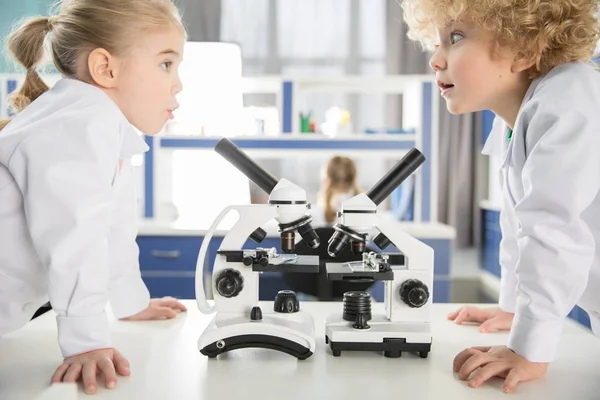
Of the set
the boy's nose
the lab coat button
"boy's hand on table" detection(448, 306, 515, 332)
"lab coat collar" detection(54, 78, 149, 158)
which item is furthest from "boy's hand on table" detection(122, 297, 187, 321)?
the boy's nose

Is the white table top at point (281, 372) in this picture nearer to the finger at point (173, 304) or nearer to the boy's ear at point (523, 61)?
the finger at point (173, 304)

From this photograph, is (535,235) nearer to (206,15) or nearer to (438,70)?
(438,70)

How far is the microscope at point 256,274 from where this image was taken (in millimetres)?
790

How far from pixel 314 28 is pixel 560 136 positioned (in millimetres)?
4302

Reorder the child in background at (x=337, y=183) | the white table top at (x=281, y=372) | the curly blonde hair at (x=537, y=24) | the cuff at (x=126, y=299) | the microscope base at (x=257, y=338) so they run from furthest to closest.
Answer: the child in background at (x=337, y=183)
the cuff at (x=126, y=299)
the curly blonde hair at (x=537, y=24)
the microscope base at (x=257, y=338)
the white table top at (x=281, y=372)

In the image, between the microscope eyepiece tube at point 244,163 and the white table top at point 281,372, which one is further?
the microscope eyepiece tube at point 244,163

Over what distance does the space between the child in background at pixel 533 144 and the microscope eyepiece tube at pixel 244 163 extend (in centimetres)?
34

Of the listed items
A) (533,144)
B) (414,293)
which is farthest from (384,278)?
(533,144)

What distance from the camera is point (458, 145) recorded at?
4906mm

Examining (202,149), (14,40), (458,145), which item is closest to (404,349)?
(14,40)

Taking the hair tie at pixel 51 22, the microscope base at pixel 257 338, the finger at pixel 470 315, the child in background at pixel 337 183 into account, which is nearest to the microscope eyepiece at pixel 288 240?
the microscope base at pixel 257 338

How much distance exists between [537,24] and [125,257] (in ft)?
2.58

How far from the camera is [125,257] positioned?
106 cm

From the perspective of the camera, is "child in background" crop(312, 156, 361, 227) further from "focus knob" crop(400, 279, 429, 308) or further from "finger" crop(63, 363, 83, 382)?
"finger" crop(63, 363, 83, 382)
